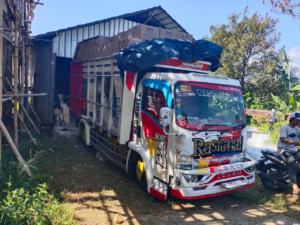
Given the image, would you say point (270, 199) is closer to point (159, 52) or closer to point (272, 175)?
point (272, 175)

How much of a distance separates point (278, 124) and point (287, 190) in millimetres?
5697

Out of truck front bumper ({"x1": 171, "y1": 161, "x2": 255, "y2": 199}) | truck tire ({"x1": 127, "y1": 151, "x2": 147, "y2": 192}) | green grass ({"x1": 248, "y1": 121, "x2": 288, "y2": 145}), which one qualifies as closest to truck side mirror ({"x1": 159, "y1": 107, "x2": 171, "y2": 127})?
truck front bumper ({"x1": 171, "y1": 161, "x2": 255, "y2": 199})

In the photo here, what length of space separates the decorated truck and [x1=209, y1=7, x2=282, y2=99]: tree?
306 inches

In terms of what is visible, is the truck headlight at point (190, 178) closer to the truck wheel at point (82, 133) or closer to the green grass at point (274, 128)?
the truck wheel at point (82, 133)

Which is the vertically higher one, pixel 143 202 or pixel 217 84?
pixel 217 84

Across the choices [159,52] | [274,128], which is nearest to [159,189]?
[159,52]

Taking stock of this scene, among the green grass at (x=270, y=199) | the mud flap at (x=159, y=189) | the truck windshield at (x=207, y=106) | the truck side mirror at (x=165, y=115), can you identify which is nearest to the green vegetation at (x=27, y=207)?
the mud flap at (x=159, y=189)

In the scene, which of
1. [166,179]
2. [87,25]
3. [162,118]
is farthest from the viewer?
[87,25]

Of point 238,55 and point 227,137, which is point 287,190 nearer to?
point 227,137

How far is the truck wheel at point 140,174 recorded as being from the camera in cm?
511

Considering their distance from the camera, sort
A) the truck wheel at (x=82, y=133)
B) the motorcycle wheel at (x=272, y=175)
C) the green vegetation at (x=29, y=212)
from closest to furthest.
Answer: the green vegetation at (x=29, y=212)
the motorcycle wheel at (x=272, y=175)
the truck wheel at (x=82, y=133)

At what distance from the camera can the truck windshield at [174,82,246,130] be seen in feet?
14.3

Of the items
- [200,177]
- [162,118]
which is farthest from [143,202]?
[162,118]

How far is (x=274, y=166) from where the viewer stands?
559 centimetres
